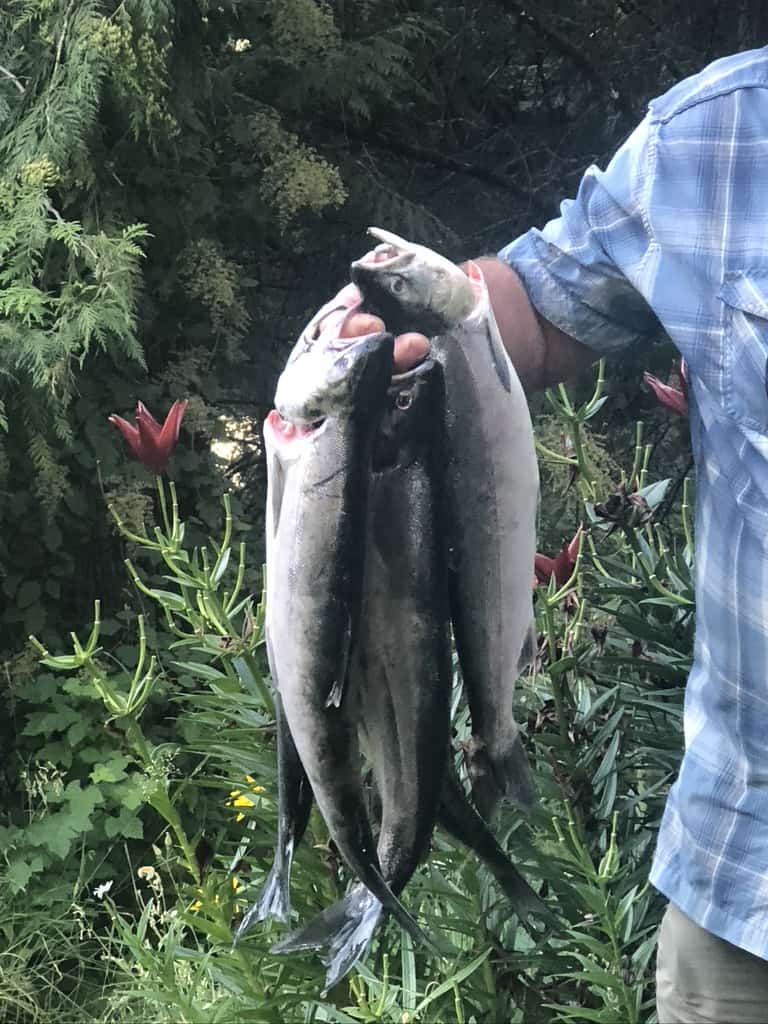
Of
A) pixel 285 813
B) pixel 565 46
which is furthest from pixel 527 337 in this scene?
pixel 565 46

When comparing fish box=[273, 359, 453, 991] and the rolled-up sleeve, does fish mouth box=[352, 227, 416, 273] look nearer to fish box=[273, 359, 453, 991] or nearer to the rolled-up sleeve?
fish box=[273, 359, 453, 991]

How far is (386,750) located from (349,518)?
0.83ft

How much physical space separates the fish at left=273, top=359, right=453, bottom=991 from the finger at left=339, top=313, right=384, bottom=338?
61 mm

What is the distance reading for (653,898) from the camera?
200 centimetres

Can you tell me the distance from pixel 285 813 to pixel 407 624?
302 mm

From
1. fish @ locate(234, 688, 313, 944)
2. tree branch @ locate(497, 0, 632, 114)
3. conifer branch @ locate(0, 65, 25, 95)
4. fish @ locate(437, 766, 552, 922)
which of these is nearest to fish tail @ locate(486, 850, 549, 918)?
fish @ locate(437, 766, 552, 922)

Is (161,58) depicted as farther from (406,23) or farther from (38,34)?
(406,23)

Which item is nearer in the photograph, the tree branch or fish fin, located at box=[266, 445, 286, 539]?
fish fin, located at box=[266, 445, 286, 539]

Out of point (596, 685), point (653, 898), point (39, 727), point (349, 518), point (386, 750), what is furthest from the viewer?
point (39, 727)

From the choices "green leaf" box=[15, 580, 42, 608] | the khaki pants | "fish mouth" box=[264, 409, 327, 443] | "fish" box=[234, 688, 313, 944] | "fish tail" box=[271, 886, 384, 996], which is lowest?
"green leaf" box=[15, 580, 42, 608]

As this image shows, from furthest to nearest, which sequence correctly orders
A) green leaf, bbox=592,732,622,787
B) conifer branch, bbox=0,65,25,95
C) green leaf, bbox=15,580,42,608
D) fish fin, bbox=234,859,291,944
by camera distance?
green leaf, bbox=15,580,42,608 → conifer branch, bbox=0,65,25,95 → green leaf, bbox=592,732,622,787 → fish fin, bbox=234,859,291,944

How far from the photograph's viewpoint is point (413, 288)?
3.72ft

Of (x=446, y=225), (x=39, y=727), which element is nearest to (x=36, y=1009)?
(x=39, y=727)

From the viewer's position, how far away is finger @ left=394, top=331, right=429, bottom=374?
113 centimetres
